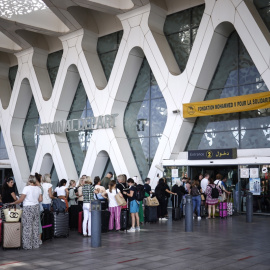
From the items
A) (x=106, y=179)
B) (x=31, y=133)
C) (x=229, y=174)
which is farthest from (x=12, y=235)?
(x=31, y=133)

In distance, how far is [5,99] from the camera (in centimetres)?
3097

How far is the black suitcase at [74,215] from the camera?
1331 cm

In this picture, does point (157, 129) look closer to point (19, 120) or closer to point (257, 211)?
point (257, 211)

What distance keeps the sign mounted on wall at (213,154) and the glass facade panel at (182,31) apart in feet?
16.0

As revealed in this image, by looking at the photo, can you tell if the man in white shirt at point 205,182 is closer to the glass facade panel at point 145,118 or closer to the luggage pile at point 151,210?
the luggage pile at point 151,210

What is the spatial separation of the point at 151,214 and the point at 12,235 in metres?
6.33

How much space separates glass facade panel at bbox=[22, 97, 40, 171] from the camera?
29.6m

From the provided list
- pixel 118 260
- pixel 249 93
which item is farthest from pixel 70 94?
pixel 118 260

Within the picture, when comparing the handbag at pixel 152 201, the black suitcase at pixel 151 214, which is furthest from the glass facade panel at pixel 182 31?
the black suitcase at pixel 151 214

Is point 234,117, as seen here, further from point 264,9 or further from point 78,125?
point 78,125

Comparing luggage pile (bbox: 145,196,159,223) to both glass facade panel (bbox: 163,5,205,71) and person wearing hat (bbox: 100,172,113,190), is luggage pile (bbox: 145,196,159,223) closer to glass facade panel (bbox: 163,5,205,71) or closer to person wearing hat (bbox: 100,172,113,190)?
person wearing hat (bbox: 100,172,113,190)

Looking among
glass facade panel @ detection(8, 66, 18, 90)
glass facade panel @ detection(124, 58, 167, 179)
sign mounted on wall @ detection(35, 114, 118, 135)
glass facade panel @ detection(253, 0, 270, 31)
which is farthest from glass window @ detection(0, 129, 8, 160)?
glass facade panel @ detection(253, 0, 270, 31)

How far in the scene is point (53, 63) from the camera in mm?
28188

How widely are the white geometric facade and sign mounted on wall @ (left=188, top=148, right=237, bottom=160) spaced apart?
2.48 ft
